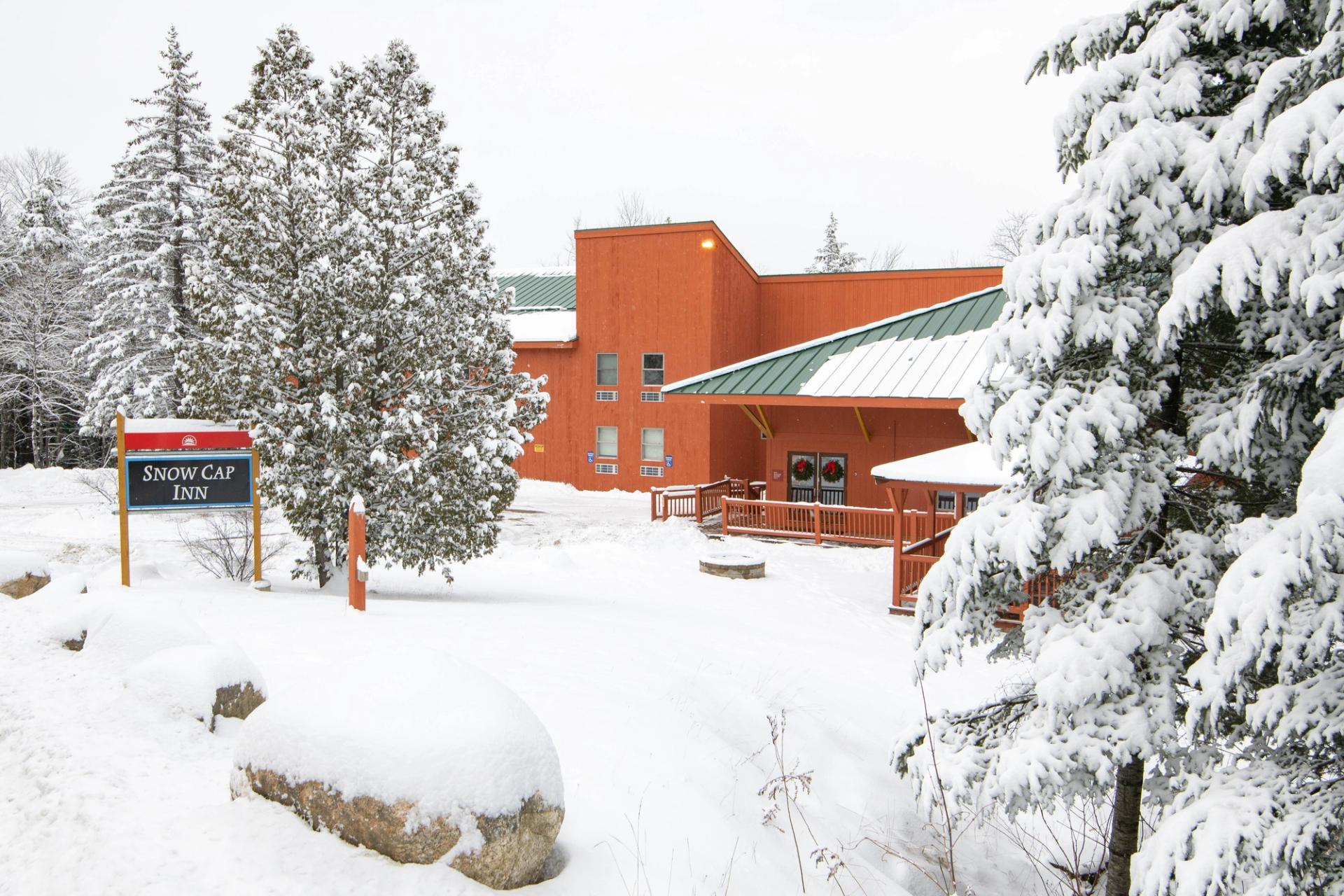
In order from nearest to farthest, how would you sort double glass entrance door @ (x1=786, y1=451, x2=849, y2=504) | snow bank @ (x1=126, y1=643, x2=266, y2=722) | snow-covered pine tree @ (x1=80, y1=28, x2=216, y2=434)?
snow bank @ (x1=126, y1=643, x2=266, y2=722) < double glass entrance door @ (x1=786, y1=451, x2=849, y2=504) < snow-covered pine tree @ (x1=80, y1=28, x2=216, y2=434)

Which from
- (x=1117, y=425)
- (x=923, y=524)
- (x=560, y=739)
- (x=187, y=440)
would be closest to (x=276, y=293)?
(x=187, y=440)

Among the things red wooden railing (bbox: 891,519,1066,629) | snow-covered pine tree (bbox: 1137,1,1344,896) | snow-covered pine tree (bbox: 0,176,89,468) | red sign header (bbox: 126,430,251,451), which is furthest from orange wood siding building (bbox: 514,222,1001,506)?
snow-covered pine tree (bbox: 1137,1,1344,896)

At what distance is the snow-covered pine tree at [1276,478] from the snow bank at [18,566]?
1013cm

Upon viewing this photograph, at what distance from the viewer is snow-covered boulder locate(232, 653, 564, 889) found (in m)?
3.85

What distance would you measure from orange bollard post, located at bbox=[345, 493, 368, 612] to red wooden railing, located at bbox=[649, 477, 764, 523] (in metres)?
13.5

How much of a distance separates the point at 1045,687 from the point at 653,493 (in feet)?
59.8

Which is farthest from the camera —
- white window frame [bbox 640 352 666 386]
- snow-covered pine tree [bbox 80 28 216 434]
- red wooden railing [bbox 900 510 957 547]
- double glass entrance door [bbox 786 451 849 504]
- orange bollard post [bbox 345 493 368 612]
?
white window frame [bbox 640 352 666 386]

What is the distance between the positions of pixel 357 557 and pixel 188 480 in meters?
2.68

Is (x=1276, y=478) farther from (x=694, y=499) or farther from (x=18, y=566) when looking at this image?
(x=694, y=499)

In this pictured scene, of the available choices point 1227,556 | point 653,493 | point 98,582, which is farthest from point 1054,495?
point 653,493

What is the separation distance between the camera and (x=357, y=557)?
29.0 ft

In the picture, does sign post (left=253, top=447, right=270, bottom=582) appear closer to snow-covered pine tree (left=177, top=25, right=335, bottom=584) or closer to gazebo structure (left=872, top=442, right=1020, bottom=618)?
snow-covered pine tree (left=177, top=25, right=335, bottom=584)

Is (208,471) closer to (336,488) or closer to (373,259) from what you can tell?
(336,488)

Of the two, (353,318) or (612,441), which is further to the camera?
(612,441)
